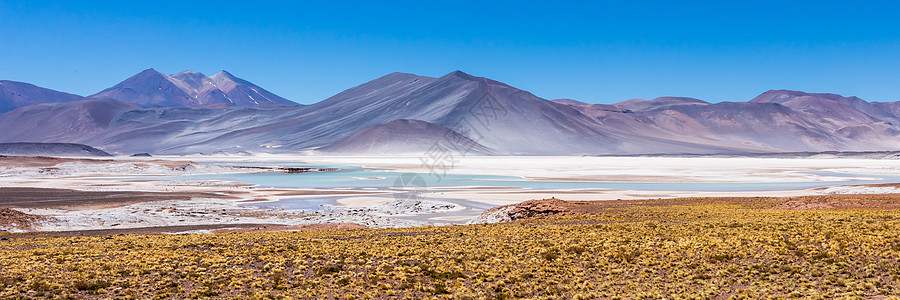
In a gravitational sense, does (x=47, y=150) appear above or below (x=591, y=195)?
above

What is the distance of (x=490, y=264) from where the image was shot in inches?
611

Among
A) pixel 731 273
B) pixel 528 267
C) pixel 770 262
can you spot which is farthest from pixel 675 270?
pixel 528 267

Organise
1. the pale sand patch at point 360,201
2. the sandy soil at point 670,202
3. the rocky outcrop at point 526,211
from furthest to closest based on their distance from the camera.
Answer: the pale sand patch at point 360,201 < the rocky outcrop at point 526,211 < the sandy soil at point 670,202

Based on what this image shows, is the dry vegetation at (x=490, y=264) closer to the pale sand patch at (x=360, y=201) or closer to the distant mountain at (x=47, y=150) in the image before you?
the pale sand patch at (x=360, y=201)

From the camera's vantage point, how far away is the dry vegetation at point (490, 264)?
13031 millimetres

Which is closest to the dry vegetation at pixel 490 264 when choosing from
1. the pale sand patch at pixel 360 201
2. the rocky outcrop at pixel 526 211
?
the rocky outcrop at pixel 526 211

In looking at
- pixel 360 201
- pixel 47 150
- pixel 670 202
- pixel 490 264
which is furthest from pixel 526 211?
pixel 47 150

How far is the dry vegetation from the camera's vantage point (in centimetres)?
1303

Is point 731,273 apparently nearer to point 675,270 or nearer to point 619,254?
point 675,270

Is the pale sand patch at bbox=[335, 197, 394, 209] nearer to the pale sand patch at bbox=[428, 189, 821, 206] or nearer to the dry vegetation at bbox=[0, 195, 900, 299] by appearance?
the pale sand patch at bbox=[428, 189, 821, 206]

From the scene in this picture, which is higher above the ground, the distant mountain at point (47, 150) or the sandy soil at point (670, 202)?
the distant mountain at point (47, 150)

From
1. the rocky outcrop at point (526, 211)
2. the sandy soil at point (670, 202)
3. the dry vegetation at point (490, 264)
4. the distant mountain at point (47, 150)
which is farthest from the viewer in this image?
the distant mountain at point (47, 150)

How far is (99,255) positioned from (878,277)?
711 inches

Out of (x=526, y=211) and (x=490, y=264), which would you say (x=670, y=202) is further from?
(x=490, y=264)
